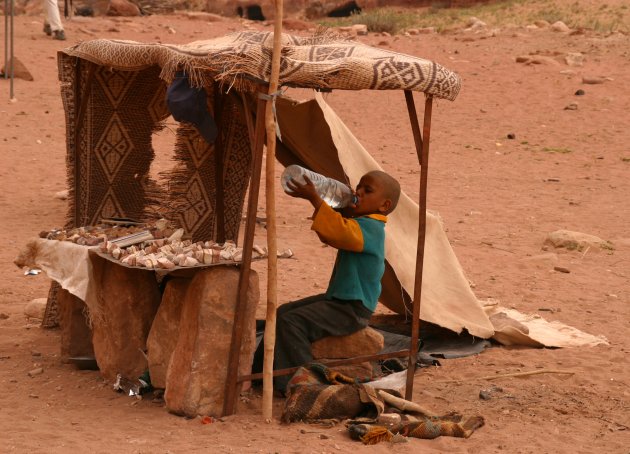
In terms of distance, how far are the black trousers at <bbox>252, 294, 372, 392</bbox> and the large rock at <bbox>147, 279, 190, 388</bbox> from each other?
1.53 feet

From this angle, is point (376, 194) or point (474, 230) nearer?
point (376, 194)

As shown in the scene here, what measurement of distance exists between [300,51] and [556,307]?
328cm

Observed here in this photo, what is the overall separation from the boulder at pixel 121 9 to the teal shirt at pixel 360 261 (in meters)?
16.7

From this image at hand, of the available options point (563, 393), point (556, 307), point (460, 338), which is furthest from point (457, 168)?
point (563, 393)

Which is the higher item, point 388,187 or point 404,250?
point 388,187

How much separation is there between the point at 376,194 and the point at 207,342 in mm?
1065

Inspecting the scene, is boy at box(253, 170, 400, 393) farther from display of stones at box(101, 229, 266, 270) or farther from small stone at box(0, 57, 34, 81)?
small stone at box(0, 57, 34, 81)

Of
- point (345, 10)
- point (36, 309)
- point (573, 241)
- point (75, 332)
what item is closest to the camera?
point (75, 332)

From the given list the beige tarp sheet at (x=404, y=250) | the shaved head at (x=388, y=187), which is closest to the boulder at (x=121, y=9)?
the beige tarp sheet at (x=404, y=250)

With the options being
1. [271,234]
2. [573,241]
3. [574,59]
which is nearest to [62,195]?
[573,241]

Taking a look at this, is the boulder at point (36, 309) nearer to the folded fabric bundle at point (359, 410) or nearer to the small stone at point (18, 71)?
the folded fabric bundle at point (359, 410)

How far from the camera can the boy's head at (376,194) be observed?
15.7 ft

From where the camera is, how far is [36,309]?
6.20 m

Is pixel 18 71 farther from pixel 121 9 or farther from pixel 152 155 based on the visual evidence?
pixel 152 155
